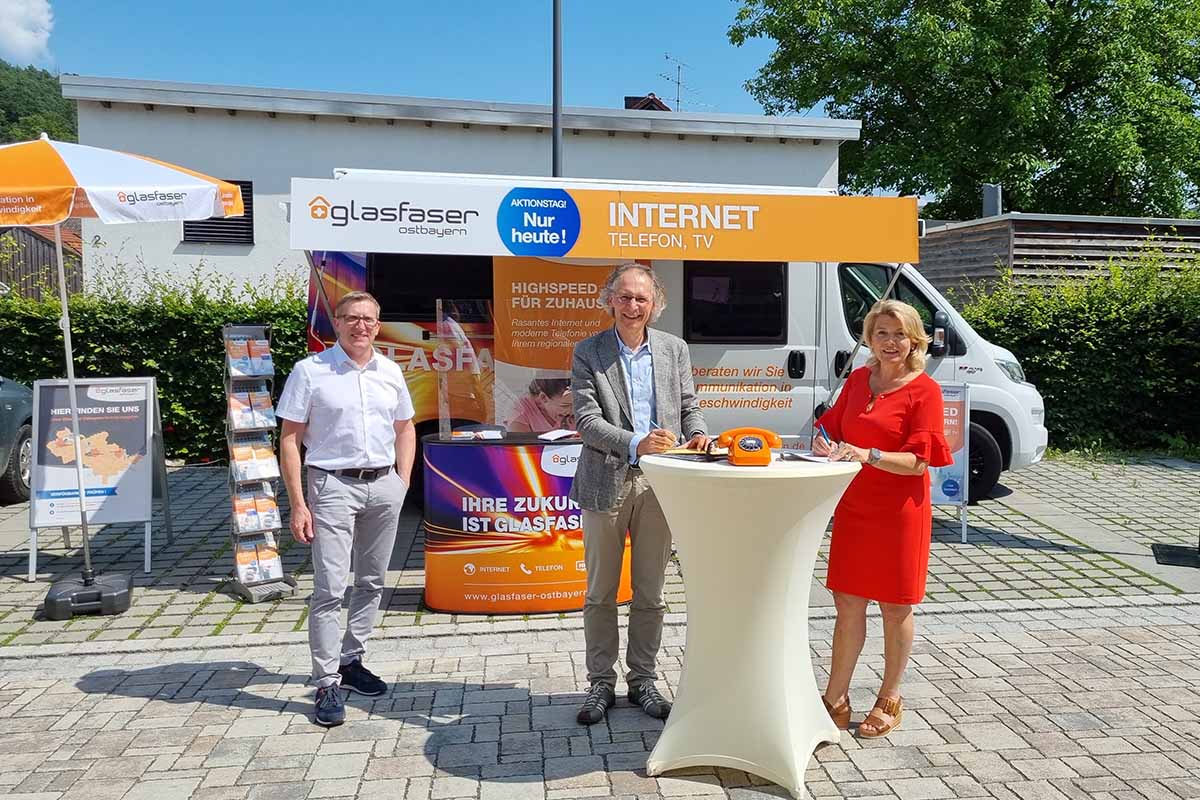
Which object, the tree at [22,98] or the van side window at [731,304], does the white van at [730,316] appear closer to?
the van side window at [731,304]

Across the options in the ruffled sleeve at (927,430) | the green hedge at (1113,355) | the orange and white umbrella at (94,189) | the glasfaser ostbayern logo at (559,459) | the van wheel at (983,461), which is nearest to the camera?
the ruffled sleeve at (927,430)

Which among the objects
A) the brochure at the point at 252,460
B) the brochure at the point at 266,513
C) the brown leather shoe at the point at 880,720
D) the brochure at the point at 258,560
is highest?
the brochure at the point at 252,460

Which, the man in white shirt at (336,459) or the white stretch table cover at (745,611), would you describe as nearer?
the white stretch table cover at (745,611)

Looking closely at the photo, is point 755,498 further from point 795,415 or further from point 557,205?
point 795,415

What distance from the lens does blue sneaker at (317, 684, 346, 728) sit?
3.81 m

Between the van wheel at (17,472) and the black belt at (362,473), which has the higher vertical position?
the black belt at (362,473)

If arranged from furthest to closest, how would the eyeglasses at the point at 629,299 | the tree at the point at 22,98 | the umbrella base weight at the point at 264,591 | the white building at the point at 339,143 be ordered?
the tree at the point at 22,98 → the white building at the point at 339,143 → the umbrella base weight at the point at 264,591 → the eyeglasses at the point at 629,299

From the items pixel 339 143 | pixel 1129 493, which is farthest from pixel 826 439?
pixel 339 143

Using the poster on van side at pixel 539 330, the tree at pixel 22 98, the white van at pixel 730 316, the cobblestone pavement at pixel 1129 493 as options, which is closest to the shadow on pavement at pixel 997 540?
the cobblestone pavement at pixel 1129 493

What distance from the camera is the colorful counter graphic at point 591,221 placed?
538 centimetres

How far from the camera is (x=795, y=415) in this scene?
7176mm

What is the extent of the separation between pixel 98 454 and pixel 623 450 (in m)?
4.35

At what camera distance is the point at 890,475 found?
3.49 m

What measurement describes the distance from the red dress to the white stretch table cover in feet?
1.16
